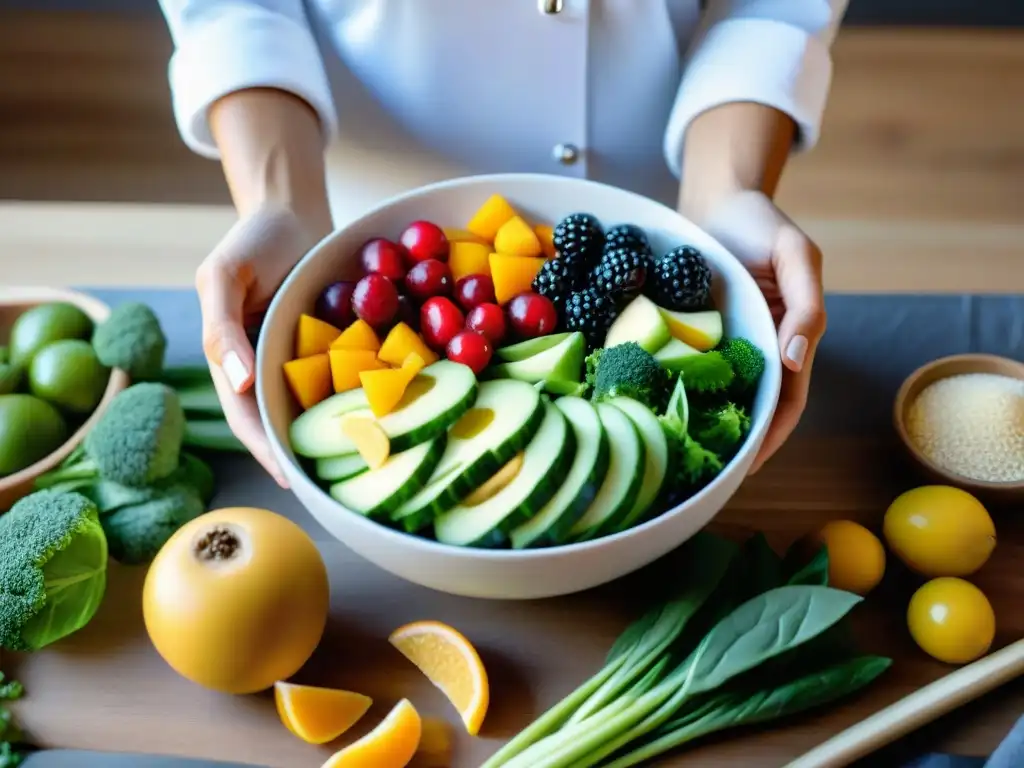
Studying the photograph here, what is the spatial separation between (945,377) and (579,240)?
0.47 m

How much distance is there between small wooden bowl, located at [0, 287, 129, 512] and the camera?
3.21 feet

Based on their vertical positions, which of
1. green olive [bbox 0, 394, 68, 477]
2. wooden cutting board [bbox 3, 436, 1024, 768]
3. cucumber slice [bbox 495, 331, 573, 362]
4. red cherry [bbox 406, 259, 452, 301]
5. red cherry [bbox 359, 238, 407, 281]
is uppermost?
red cherry [bbox 359, 238, 407, 281]

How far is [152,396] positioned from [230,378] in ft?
0.62

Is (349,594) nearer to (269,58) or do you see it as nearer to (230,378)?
(230,378)

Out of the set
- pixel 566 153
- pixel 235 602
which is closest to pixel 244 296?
pixel 235 602

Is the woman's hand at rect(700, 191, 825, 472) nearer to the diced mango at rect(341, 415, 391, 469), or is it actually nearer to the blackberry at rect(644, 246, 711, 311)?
the blackberry at rect(644, 246, 711, 311)

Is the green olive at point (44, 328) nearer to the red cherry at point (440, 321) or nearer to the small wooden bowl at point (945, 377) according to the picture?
the red cherry at point (440, 321)

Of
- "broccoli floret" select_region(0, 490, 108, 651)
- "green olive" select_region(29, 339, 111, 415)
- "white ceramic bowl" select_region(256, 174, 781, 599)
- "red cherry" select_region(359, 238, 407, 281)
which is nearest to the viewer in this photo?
"white ceramic bowl" select_region(256, 174, 781, 599)

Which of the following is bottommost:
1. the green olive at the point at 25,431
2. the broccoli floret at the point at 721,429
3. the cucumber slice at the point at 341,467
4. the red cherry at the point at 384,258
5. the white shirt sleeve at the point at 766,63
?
the green olive at the point at 25,431

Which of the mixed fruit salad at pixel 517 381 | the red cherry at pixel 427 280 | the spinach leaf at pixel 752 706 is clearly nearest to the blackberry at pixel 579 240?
the mixed fruit salad at pixel 517 381

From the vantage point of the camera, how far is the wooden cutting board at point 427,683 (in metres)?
0.84

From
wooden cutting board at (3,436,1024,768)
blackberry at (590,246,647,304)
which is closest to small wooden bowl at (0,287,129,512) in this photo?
wooden cutting board at (3,436,1024,768)

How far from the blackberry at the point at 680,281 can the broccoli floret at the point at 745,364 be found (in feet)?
0.22

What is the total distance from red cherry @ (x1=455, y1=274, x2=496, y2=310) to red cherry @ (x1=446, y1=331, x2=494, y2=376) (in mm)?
73
